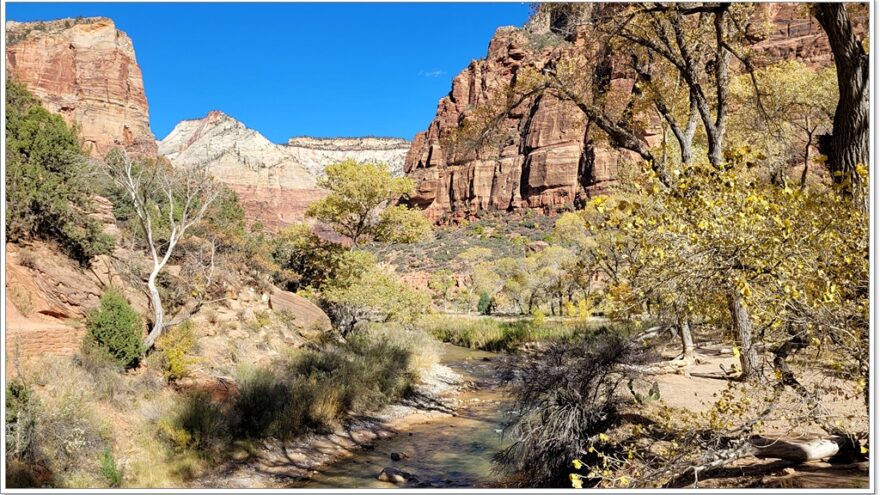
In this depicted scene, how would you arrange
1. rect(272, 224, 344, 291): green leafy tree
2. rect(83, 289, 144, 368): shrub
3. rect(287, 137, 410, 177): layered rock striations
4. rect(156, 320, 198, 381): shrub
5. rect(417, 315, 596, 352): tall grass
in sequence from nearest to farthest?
rect(83, 289, 144, 368): shrub → rect(156, 320, 198, 381): shrub → rect(272, 224, 344, 291): green leafy tree → rect(417, 315, 596, 352): tall grass → rect(287, 137, 410, 177): layered rock striations

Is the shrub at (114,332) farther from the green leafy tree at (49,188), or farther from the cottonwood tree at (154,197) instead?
the green leafy tree at (49,188)

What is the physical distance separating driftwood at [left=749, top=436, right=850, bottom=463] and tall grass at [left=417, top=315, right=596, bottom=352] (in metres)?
A: 18.0

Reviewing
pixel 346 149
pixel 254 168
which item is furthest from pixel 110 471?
pixel 346 149

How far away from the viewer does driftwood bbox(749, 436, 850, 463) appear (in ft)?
18.1

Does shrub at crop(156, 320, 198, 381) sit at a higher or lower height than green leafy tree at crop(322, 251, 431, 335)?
lower

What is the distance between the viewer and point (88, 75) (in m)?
63.2

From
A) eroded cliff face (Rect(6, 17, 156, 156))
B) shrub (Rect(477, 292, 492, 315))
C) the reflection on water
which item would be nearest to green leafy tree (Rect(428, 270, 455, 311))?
shrub (Rect(477, 292, 492, 315))

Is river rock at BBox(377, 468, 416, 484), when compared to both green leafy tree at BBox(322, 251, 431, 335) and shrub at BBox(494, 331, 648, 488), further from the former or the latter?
green leafy tree at BBox(322, 251, 431, 335)

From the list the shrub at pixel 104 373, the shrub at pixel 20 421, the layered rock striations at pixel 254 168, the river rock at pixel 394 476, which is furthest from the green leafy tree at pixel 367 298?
the layered rock striations at pixel 254 168

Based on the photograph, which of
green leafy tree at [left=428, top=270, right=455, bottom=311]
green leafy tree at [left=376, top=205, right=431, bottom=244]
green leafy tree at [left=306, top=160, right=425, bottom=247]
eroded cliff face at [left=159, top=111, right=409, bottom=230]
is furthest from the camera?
eroded cliff face at [left=159, top=111, right=409, bottom=230]

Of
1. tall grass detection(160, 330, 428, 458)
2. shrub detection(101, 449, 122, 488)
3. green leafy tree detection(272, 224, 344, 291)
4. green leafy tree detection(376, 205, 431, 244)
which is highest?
green leafy tree detection(376, 205, 431, 244)

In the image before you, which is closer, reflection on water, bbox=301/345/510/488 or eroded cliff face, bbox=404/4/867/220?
reflection on water, bbox=301/345/510/488

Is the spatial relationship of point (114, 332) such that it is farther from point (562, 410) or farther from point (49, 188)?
point (562, 410)

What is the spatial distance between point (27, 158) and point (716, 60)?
631 inches
